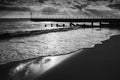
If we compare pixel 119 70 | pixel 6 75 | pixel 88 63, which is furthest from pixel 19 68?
pixel 119 70

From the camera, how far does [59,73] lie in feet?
24.0

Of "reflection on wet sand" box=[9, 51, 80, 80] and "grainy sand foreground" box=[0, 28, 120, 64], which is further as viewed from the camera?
"grainy sand foreground" box=[0, 28, 120, 64]

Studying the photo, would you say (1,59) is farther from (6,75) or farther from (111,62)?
(111,62)

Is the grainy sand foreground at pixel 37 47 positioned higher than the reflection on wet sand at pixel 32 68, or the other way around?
the grainy sand foreground at pixel 37 47

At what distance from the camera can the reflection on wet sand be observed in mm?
6945

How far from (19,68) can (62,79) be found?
3.10 metres

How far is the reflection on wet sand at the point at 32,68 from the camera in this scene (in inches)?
Result: 273

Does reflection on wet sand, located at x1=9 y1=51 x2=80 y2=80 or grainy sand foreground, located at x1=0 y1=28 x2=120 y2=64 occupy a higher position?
grainy sand foreground, located at x1=0 y1=28 x2=120 y2=64

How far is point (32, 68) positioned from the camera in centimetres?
806

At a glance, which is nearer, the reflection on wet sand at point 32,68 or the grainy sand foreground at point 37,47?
the reflection on wet sand at point 32,68

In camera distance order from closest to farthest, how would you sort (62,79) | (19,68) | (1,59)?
(62,79) → (19,68) → (1,59)

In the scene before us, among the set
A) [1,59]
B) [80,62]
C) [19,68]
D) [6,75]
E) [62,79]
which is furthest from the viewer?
[1,59]

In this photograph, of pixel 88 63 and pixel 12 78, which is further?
pixel 88 63

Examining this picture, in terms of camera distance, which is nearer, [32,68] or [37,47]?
[32,68]
